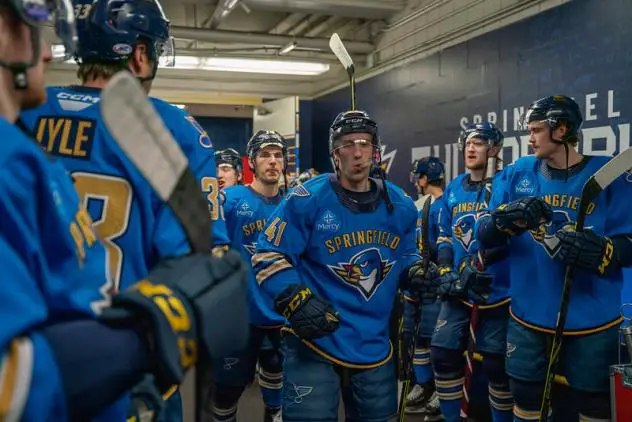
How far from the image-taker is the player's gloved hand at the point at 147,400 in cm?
82

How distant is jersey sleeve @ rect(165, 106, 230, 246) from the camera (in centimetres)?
161

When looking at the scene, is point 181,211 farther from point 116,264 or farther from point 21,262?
point 116,264

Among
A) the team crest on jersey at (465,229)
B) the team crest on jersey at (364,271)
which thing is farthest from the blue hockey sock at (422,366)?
the team crest on jersey at (364,271)

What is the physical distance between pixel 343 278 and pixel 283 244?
28cm

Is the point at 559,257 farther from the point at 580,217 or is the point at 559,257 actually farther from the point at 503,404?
the point at 503,404

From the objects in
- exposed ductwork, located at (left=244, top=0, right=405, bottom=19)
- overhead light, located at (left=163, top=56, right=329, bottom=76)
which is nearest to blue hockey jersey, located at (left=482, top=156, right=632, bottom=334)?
exposed ductwork, located at (left=244, top=0, right=405, bottom=19)

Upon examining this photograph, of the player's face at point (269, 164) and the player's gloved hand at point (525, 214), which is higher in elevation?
the player's face at point (269, 164)

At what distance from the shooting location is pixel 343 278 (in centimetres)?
243

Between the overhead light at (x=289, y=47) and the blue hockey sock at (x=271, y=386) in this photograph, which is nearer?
the blue hockey sock at (x=271, y=386)

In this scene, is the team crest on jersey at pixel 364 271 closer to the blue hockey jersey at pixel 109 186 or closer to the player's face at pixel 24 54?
the blue hockey jersey at pixel 109 186

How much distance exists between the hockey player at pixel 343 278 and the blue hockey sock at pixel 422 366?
2.03 metres

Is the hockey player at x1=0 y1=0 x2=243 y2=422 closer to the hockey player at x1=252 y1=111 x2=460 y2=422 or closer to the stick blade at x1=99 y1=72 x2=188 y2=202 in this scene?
the stick blade at x1=99 y1=72 x2=188 y2=202

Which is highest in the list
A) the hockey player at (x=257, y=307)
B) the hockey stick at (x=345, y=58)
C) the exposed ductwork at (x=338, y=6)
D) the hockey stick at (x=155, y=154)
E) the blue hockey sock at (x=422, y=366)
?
the exposed ductwork at (x=338, y=6)

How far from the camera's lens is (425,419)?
4.11 m
